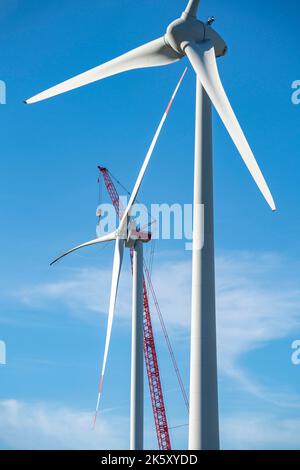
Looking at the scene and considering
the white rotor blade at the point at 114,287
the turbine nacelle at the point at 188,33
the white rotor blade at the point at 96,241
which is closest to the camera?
the turbine nacelle at the point at 188,33

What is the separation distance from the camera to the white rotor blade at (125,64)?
94.3 ft

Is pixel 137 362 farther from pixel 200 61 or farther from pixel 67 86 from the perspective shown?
pixel 200 61

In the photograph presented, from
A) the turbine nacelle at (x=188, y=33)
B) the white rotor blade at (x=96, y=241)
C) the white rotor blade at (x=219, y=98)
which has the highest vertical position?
the white rotor blade at (x=96, y=241)

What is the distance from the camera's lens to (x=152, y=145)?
101ft

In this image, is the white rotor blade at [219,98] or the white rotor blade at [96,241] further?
the white rotor blade at [96,241]

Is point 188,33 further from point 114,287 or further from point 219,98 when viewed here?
point 114,287

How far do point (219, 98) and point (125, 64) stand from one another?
330 inches

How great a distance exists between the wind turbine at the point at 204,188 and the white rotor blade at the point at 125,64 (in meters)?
0.10

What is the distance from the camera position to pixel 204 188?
24.1 meters

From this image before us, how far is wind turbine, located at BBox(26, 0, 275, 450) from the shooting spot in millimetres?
21797

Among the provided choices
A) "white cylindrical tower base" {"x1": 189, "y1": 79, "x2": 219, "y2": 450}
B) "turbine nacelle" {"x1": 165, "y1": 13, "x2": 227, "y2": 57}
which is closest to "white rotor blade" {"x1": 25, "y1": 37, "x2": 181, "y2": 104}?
"turbine nacelle" {"x1": 165, "y1": 13, "x2": 227, "y2": 57}

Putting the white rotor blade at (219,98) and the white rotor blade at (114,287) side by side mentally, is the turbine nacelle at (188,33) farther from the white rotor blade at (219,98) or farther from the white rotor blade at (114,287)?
the white rotor blade at (114,287)

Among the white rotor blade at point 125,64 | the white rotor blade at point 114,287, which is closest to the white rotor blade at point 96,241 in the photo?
the white rotor blade at point 114,287
